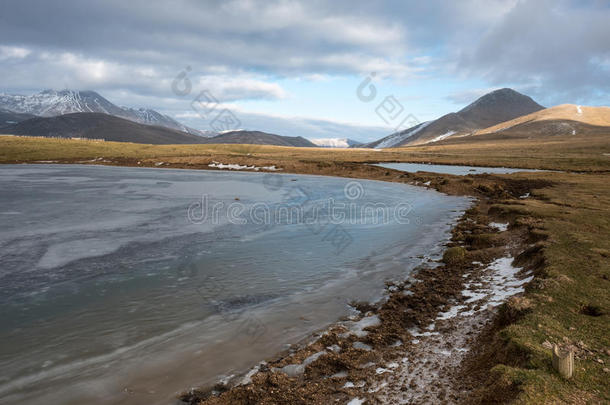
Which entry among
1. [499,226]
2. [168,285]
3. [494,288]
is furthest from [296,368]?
[499,226]

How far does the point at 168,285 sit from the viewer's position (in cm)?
1393

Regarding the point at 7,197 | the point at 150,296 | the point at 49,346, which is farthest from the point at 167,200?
the point at 49,346

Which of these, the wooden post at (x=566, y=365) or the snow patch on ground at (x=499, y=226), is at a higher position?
the wooden post at (x=566, y=365)

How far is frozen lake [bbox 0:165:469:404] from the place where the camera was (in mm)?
8562

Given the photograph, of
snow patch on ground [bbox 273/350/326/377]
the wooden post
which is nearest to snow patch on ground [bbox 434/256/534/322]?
snow patch on ground [bbox 273/350/326/377]

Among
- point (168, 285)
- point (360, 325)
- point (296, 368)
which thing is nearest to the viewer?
point (296, 368)

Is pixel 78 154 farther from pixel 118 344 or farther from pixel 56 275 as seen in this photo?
pixel 118 344

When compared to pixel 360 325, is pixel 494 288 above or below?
above

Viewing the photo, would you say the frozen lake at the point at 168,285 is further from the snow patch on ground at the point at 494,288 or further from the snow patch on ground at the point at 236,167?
the snow patch on ground at the point at 236,167

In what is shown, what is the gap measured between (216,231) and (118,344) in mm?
13927

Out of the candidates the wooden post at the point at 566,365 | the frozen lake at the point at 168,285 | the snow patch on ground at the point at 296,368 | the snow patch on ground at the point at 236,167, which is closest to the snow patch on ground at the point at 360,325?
the frozen lake at the point at 168,285

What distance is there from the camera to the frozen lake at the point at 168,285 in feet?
28.1

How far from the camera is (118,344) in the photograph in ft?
31.7

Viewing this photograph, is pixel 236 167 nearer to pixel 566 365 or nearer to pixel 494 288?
pixel 494 288
